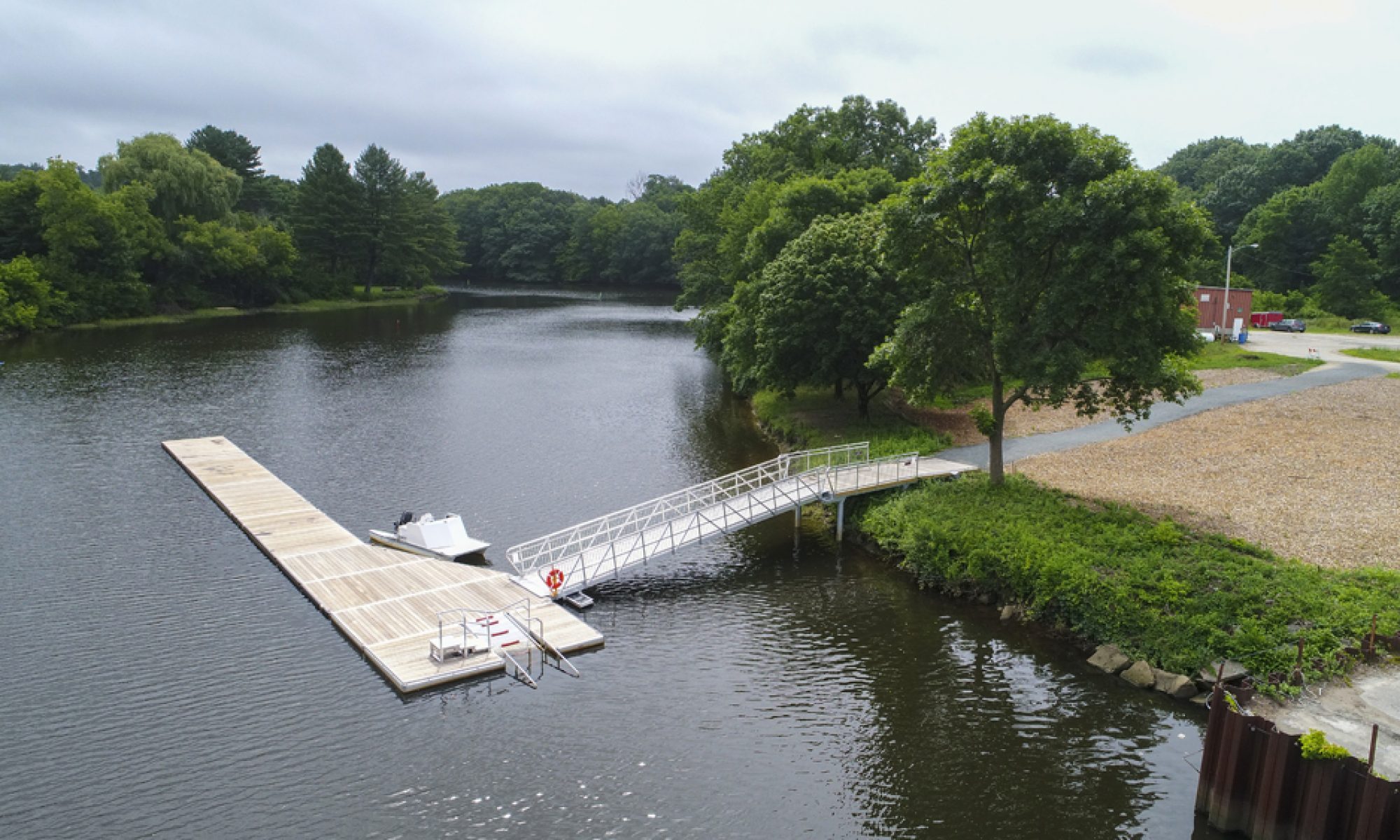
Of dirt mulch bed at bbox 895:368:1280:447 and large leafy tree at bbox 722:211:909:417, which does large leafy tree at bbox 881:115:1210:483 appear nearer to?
large leafy tree at bbox 722:211:909:417

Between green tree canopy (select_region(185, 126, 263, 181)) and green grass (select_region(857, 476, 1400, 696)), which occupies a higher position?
green tree canopy (select_region(185, 126, 263, 181))

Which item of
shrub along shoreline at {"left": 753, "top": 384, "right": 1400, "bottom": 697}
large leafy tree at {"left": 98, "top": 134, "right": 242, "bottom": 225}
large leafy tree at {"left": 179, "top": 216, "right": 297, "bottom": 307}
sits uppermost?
large leafy tree at {"left": 98, "top": 134, "right": 242, "bottom": 225}

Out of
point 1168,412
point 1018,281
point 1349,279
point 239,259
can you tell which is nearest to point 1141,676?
point 1018,281

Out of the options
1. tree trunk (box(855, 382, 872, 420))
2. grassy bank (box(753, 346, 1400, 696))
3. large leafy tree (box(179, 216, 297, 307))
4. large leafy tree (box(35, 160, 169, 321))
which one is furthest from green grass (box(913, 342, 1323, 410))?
large leafy tree (box(179, 216, 297, 307))

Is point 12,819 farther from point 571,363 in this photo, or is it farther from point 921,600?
point 571,363

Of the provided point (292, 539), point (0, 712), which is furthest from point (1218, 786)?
point (292, 539)
